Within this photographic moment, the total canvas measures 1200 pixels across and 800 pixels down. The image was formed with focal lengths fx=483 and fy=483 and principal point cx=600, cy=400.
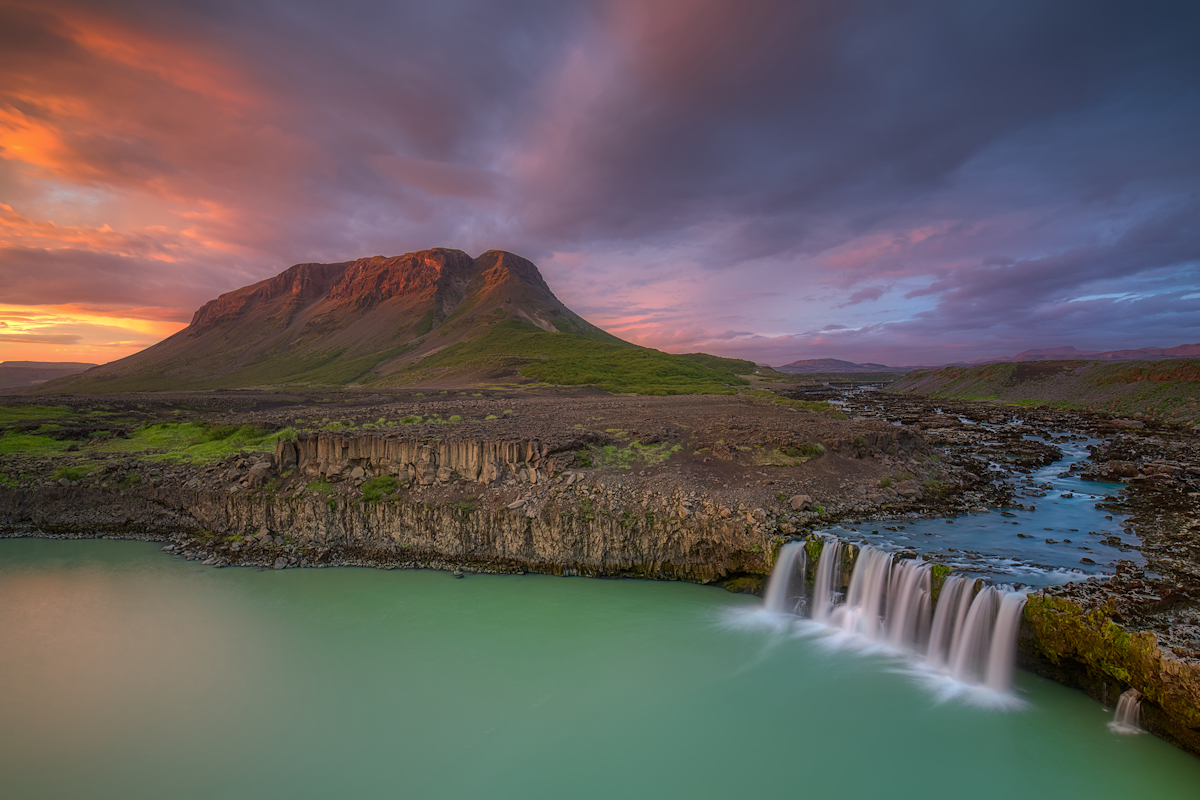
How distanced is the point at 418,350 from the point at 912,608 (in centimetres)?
14790

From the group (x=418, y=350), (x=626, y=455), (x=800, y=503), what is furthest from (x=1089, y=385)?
(x=418, y=350)

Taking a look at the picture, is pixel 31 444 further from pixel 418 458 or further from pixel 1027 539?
pixel 1027 539

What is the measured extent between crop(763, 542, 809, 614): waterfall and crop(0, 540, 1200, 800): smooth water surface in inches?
28.5

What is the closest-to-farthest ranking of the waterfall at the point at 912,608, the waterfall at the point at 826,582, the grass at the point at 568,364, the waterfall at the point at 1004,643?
the waterfall at the point at 1004,643, the waterfall at the point at 912,608, the waterfall at the point at 826,582, the grass at the point at 568,364

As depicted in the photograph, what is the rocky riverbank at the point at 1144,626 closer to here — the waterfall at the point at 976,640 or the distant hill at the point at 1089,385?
the waterfall at the point at 976,640

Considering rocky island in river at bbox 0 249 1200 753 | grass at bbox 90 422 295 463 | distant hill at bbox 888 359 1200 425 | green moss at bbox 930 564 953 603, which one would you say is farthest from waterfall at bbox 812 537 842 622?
distant hill at bbox 888 359 1200 425

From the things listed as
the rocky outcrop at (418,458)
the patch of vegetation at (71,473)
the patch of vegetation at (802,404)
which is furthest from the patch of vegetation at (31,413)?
the patch of vegetation at (802,404)

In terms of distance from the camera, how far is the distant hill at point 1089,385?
46987mm

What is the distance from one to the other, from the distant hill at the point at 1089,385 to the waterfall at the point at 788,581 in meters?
46.1

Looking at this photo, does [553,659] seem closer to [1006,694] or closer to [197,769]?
[197,769]

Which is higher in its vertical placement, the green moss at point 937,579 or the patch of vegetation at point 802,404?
the patch of vegetation at point 802,404

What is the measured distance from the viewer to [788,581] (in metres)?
16.6

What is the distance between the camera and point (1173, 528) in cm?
1670

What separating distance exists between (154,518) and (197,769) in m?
17.6
